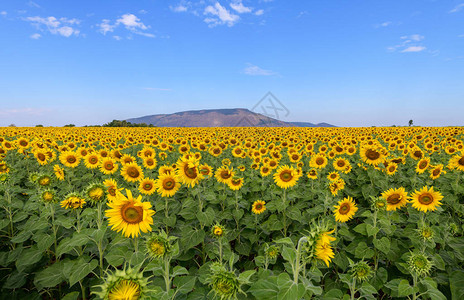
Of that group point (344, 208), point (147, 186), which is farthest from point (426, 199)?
point (147, 186)

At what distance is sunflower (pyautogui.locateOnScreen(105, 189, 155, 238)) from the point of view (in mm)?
2822

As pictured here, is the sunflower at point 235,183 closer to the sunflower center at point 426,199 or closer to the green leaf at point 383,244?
the green leaf at point 383,244

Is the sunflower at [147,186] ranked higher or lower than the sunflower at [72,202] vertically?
lower

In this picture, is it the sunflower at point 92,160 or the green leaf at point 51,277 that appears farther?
the sunflower at point 92,160

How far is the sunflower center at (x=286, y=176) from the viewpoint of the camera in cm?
543

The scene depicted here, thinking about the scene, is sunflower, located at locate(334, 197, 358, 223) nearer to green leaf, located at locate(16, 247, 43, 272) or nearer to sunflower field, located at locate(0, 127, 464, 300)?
sunflower field, located at locate(0, 127, 464, 300)

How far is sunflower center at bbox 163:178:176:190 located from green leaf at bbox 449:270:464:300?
4.58 m

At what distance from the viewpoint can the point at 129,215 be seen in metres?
2.86

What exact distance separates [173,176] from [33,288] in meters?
2.92

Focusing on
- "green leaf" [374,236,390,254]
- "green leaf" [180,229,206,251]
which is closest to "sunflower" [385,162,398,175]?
"green leaf" [374,236,390,254]

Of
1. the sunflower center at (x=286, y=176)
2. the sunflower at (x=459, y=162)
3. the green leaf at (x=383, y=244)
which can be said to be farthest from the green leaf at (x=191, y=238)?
the sunflower at (x=459, y=162)

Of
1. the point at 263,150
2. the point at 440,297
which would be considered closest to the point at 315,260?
the point at 440,297

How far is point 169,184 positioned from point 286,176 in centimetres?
261

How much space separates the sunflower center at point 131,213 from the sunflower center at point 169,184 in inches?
65.0
